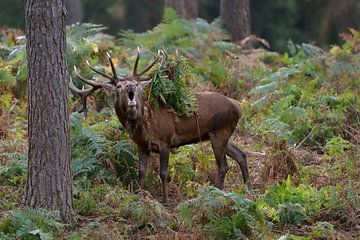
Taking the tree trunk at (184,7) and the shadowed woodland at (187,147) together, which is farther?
the tree trunk at (184,7)

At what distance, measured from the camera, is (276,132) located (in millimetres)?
12875

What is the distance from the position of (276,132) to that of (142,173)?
2.47m

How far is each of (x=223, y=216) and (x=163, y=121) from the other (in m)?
2.09

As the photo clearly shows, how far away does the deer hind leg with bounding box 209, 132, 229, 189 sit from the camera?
11.6 m

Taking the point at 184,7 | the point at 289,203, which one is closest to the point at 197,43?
the point at 184,7

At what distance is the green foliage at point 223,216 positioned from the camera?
31.2 ft

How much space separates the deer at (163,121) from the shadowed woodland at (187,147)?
0.05m

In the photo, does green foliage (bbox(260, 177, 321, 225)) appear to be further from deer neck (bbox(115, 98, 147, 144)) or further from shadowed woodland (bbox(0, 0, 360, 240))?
deer neck (bbox(115, 98, 147, 144))

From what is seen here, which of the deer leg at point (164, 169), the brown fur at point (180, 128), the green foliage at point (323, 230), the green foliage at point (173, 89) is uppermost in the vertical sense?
the green foliage at point (173, 89)

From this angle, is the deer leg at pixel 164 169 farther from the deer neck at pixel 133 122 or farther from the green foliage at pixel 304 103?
the green foliage at pixel 304 103

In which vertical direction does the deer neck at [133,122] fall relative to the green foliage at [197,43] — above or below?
above

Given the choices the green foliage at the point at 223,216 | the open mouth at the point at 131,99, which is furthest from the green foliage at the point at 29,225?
the open mouth at the point at 131,99

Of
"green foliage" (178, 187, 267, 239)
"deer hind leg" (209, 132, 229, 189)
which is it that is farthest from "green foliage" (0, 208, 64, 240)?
"deer hind leg" (209, 132, 229, 189)

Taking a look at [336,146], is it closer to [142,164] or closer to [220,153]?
[220,153]
